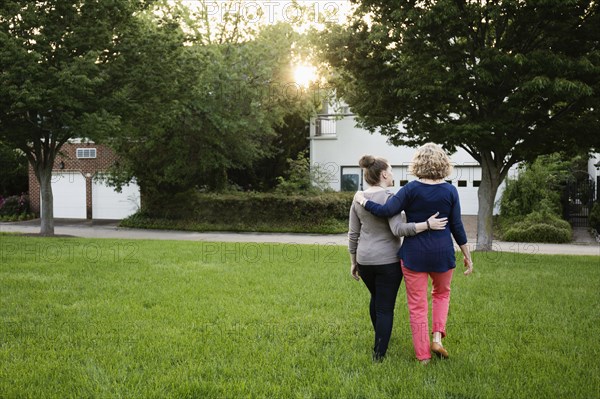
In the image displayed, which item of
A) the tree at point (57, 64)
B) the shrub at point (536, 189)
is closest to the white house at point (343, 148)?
the shrub at point (536, 189)

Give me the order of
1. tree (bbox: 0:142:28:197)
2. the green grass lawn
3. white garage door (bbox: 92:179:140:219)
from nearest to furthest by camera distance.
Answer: the green grass lawn → white garage door (bbox: 92:179:140:219) → tree (bbox: 0:142:28:197)

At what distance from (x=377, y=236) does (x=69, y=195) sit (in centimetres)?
2538

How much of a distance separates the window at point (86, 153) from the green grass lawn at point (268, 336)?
17.8 metres

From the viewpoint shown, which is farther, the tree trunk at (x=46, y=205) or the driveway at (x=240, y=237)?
the tree trunk at (x=46, y=205)

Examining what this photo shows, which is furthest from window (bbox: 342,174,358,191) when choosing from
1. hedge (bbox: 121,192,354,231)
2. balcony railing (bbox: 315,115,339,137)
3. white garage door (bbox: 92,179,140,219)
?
white garage door (bbox: 92,179,140,219)

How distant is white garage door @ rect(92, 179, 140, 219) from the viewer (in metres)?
25.3

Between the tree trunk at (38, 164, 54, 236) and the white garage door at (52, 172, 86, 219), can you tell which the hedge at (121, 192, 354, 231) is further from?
the white garage door at (52, 172, 86, 219)

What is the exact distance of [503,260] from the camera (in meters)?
11.3

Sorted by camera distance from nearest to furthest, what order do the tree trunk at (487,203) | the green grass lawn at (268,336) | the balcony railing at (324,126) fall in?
the green grass lawn at (268,336)
the tree trunk at (487,203)
the balcony railing at (324,126)

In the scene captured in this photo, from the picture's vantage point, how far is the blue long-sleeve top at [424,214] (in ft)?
13.9

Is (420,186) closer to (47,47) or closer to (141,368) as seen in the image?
(141,368)

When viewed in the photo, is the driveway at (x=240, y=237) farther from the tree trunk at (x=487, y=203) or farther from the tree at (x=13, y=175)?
the tree at (x=13, y=175)

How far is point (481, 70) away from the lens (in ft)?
33.6

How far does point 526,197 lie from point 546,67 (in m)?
11.1
